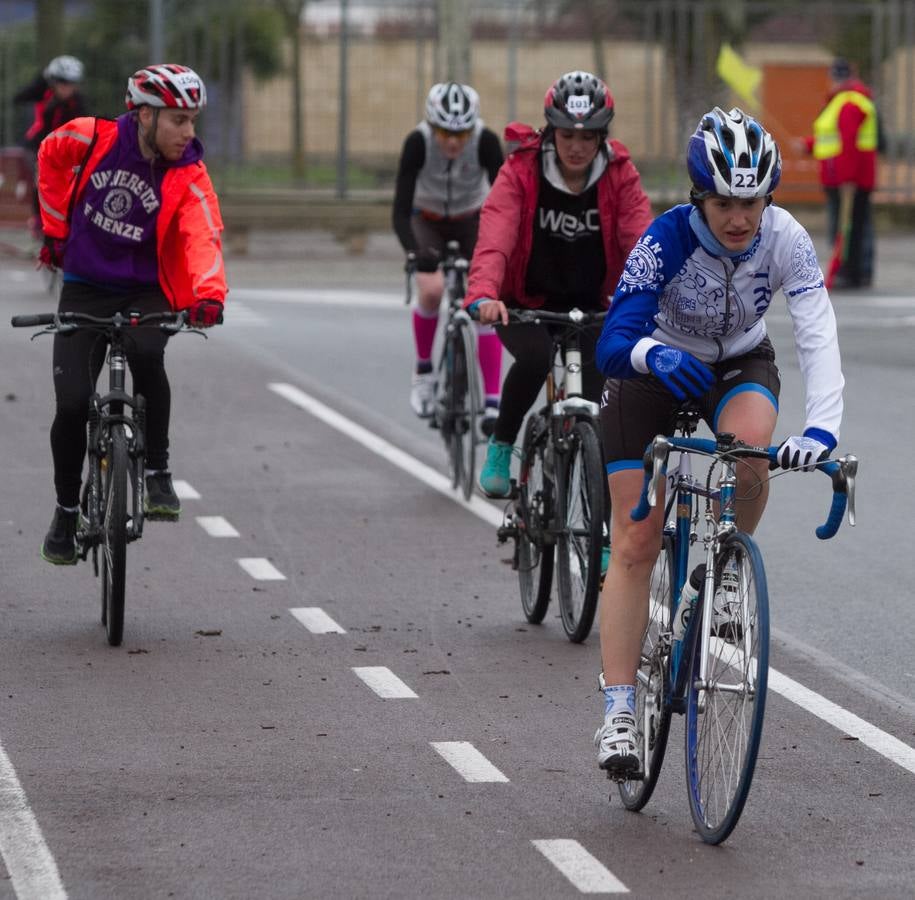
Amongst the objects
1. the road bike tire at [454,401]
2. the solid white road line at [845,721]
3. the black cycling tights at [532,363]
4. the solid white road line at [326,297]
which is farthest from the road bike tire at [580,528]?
the solid white road line at [326,297]

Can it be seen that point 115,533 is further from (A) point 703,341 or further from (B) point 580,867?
(B) point 580,867

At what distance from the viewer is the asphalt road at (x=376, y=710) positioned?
5.51 metres

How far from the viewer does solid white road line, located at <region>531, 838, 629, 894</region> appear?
533 centimetres

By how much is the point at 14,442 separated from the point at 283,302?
8.42 meters

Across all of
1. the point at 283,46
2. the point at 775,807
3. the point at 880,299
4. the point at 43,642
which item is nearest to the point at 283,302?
the point at 880,299

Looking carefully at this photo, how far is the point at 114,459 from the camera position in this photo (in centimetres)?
791

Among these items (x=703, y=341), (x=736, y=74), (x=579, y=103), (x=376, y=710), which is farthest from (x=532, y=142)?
(x=736, y=74)

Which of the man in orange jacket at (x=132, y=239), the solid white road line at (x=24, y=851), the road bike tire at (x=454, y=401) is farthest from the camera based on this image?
the road bike tire at (x=454, y=401)

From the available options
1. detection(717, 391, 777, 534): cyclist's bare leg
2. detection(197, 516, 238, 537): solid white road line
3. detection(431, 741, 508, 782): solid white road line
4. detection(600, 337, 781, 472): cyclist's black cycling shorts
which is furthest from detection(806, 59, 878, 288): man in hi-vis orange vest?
detection(717, 391, 777, 534): cyclist's bare leg

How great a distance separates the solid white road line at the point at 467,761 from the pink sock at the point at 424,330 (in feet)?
18.8

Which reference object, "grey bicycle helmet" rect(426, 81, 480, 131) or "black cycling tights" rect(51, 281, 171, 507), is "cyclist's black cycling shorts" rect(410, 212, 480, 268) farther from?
"black cycling tights" rect(51, 281, 171, 507)

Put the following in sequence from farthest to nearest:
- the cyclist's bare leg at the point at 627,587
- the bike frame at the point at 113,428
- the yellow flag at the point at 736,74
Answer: the yellow flag at the point at 736,74, the bike frame at the point at 113,428, the cyclist's bare leg at the point at 627,587

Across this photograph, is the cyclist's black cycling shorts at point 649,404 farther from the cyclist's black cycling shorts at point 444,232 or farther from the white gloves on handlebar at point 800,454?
the cyclist's black cycling shorts at point 444,232

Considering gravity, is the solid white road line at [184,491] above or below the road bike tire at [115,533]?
below
